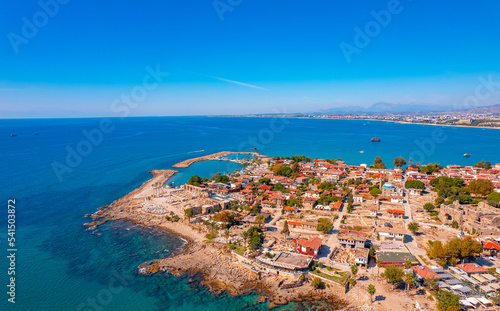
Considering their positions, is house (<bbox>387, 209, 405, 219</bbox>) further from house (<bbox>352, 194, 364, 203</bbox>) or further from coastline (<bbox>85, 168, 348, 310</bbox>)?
coastline (<bbox>85, 168, 348, 310</bbox>)

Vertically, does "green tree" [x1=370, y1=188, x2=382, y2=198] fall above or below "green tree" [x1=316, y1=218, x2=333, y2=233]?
below

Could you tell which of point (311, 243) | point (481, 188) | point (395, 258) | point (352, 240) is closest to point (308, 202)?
point (352, 240)

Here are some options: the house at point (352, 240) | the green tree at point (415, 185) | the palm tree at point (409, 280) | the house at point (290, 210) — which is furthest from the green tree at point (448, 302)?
the green tree at point (415, 185)

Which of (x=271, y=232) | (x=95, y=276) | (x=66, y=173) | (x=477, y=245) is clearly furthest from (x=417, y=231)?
(x=66, y=173)

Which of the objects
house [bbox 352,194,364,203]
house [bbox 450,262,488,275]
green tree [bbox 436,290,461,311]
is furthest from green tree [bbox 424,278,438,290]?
house [bbox 352,194,364,203]

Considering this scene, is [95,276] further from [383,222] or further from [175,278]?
[383,222]

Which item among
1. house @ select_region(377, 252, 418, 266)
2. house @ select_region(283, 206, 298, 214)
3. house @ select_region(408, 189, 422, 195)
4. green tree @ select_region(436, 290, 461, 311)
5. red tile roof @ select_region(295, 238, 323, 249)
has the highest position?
green tree @ select_region(436, 290, 461, 311)

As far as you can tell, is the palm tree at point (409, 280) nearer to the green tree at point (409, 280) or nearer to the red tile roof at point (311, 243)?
the green tree at point (409, 280)
